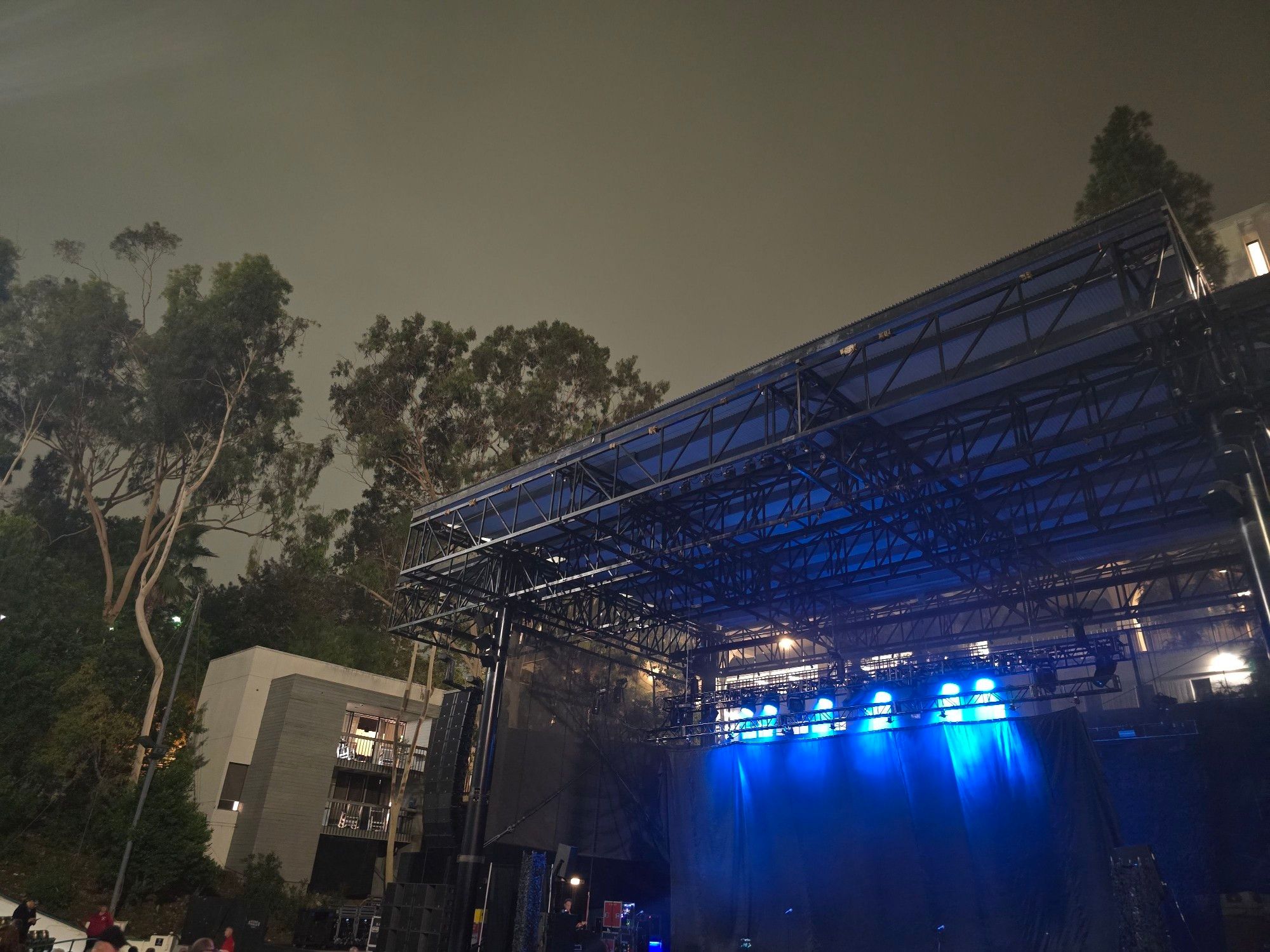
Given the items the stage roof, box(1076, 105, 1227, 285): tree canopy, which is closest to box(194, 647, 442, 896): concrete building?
the stage roof

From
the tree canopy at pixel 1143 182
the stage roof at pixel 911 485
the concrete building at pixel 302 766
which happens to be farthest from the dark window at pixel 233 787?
the tree canopy at pixel 1143 182

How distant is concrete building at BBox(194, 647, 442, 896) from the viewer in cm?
2517

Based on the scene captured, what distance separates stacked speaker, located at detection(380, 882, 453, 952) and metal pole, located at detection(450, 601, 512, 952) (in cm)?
28

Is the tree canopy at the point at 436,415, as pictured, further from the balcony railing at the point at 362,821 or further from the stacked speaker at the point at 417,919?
the stacked speaker at the point at 417,919

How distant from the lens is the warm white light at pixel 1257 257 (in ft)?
86.2

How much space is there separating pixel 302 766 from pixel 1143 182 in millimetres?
33386

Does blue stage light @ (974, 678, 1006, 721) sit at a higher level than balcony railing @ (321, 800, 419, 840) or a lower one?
higher

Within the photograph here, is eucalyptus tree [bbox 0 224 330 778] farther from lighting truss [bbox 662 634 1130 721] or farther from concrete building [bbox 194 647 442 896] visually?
lighting truss [bbox 662 634 1130 721]

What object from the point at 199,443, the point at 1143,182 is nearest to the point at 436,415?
the point at 199,443

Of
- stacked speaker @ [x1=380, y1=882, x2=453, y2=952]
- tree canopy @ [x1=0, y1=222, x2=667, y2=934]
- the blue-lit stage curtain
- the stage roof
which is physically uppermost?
tree canopy @ [x1=0, y1=222, x2=667, y2=934]

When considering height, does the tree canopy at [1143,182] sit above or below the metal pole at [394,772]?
above

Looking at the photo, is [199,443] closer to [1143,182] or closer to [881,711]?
[881,711]

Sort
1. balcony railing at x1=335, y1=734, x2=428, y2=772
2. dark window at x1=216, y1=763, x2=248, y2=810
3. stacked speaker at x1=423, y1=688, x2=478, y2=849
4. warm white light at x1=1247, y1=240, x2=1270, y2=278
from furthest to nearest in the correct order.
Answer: balcony railing at x1=335, y1=734, x2=428, y2=772 → warm white light at x1=1247, y1=240, x2=1270, y2=278 → dark window at x1=216, y1=763, x2=248, y2=810 → stacked speaker at x1=423, y1=688, x2=478, y2=849

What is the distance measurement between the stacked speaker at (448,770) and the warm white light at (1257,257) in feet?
89.4
